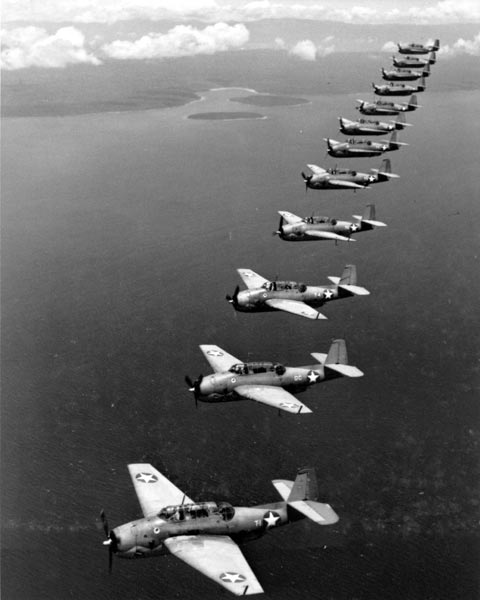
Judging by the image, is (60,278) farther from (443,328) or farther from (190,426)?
(443,328)

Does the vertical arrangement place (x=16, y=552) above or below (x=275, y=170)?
below

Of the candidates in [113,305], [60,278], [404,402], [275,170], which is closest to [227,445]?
[404,402]

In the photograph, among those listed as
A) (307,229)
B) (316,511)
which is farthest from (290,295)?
(316,511)

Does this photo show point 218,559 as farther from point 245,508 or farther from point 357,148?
point 357,148

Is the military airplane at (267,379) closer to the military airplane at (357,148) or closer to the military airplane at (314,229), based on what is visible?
the military airplane at (314,229)

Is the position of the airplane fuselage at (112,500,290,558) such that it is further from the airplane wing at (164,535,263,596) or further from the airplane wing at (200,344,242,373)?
the airplane wing at (200,344,242,373)

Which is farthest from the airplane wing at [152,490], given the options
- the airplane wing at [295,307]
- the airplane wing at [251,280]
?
the airplane wing at [251,280]
